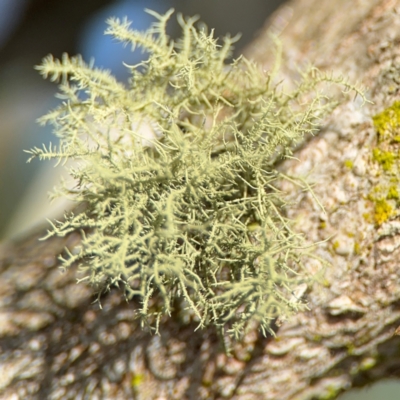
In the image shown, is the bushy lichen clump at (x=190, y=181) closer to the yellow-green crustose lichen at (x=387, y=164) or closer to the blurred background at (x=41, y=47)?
the yellow-green crustose lichen at (x=387, y=164)

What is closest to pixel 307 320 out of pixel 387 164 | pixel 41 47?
pixel 387 164

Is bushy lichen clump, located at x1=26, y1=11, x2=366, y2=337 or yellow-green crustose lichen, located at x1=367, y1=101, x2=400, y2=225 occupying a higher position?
bushy lichen clump, located at x1=26, y1=11, x2=366, y2=337

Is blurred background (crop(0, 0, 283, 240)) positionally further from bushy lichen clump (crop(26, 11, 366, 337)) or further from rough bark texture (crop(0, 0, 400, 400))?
bushy lichen clump (crop(26, 11, 366, 337))

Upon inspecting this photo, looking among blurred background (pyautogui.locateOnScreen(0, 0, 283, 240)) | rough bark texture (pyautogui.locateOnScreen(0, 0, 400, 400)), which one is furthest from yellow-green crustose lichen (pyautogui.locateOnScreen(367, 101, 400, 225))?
blurred background (pyautogui.locateOnScreen(0, 0, 283, 240))

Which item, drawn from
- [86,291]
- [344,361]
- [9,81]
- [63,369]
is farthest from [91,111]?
[9,81]

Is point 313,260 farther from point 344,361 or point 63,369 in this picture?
point 63,369

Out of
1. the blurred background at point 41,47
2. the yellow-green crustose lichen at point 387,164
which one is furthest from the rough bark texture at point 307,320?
the blurred background at point 41,47
